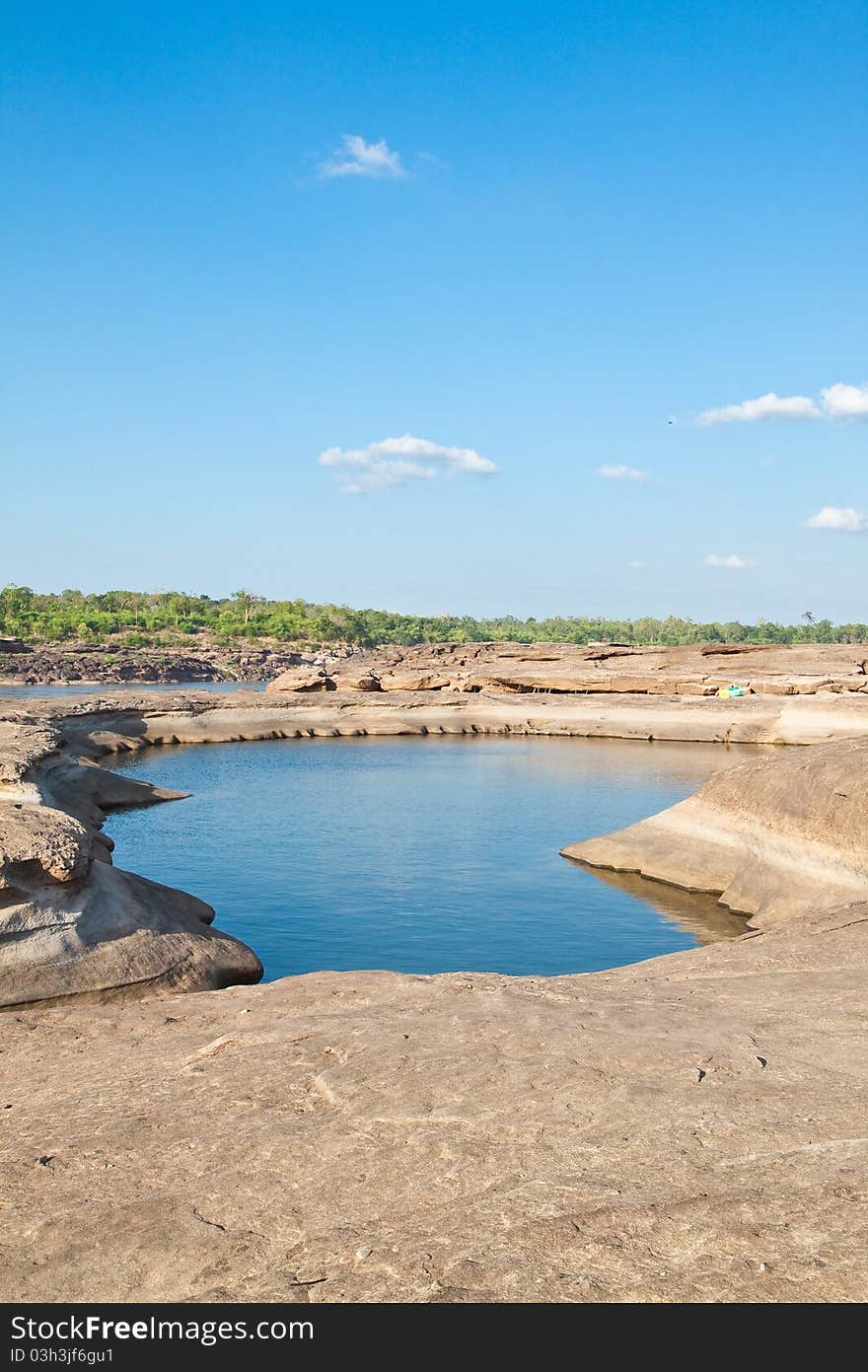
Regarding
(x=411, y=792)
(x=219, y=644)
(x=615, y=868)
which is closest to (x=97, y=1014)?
(x=615, y=868)

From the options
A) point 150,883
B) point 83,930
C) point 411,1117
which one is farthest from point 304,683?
point 411,1117

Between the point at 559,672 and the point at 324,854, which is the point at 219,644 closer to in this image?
the point at 559,672

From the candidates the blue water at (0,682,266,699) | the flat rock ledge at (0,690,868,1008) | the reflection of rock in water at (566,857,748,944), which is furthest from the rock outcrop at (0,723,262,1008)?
the blue water at (0,682,266,699)

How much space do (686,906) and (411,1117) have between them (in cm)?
1949

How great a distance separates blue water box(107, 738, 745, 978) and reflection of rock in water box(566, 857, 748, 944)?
8 cm

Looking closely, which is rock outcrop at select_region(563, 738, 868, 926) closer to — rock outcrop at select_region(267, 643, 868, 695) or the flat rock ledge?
the flat rock ledge

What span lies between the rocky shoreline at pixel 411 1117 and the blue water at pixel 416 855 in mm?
5142

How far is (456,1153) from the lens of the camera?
898 centimetres

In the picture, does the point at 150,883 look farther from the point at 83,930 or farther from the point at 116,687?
the point at 116,687

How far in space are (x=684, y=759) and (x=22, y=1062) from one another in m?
52.8

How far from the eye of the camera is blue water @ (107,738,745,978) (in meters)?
24.7

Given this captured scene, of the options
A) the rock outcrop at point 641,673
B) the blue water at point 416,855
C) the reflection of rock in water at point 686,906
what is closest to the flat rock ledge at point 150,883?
the reflection of rock in water at point 686,906

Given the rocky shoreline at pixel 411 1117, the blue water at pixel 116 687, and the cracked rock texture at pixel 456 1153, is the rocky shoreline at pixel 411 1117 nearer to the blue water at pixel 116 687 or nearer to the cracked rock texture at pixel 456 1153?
the cracked rock texture at pixel 456 1153

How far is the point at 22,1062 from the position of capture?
44.7ft
